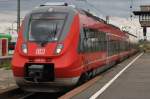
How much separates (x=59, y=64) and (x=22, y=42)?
63.6 inches

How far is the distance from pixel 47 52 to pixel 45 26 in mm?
1148

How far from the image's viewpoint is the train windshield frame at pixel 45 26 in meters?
16.9

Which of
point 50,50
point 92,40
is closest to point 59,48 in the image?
point 50,50

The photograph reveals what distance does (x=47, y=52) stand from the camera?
16469 mm

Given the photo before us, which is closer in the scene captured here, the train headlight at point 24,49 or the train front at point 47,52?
the train front at point 47,52

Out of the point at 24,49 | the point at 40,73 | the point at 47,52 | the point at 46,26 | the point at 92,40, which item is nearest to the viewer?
the point at 40,73

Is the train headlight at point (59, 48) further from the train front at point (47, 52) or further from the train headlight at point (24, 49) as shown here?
the train headlight at point (24, 49)

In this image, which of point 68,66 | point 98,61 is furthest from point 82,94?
point 98,61

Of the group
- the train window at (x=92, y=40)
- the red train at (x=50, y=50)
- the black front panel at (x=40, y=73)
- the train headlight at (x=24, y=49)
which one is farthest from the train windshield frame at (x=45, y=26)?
the train window at (x=92, y=40)

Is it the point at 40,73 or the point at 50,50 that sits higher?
the point at 50,50

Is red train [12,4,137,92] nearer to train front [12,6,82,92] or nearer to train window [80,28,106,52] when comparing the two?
train front [12,6,82,92]

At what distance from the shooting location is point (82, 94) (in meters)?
15.2

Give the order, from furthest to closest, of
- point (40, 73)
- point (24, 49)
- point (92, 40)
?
point (92, 40) < point (24, 49) < point (40, 73)

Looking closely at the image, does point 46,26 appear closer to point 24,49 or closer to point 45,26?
point 45,26
